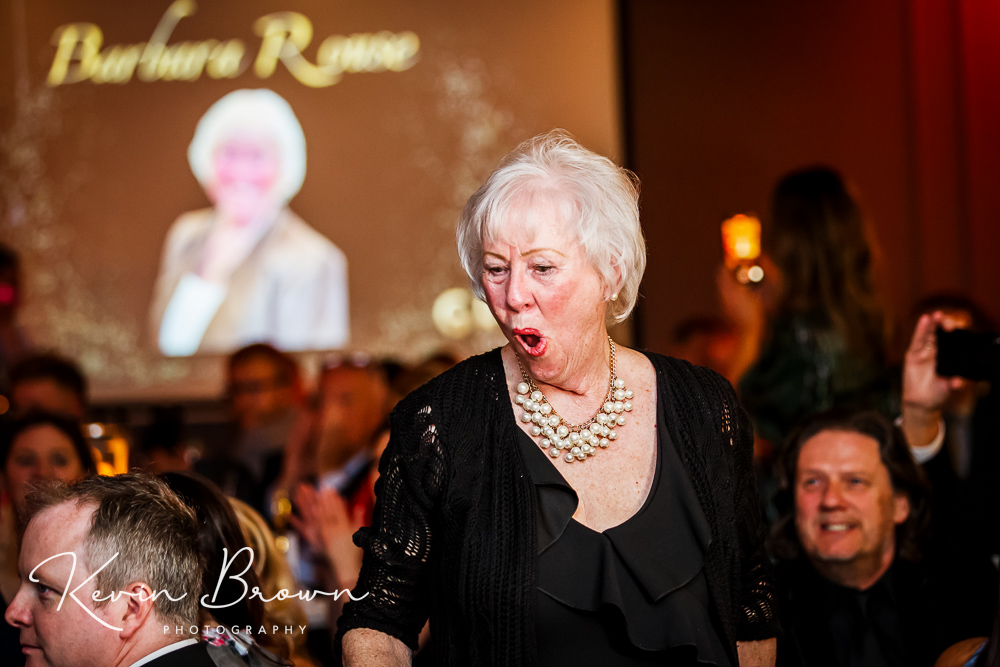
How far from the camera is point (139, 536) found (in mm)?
1754

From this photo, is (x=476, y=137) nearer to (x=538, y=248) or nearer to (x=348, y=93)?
(x=348, y=93)

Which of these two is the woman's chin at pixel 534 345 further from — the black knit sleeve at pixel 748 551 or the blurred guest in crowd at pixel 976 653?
the blurred guest in crowd at pixel 976 653

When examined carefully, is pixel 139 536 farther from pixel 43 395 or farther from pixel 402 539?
pixel 43 395

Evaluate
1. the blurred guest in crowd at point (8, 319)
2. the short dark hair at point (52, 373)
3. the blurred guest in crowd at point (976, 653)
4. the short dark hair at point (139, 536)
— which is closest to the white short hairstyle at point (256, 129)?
the blurred guest in crowd at point (8, 319)

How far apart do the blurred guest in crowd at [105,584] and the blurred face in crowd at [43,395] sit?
239cm

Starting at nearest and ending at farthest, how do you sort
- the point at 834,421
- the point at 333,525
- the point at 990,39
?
1. the point at 834,421
2. the point at 333,525
3. the point at 990,39

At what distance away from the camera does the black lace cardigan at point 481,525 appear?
154cm

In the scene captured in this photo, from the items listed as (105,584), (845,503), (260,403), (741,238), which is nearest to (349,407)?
(260,403)

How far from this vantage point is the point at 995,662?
5.27 feet

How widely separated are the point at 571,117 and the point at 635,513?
497 cm

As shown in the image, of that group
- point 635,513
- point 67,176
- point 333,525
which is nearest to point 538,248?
point 635,513

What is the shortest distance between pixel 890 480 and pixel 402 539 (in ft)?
4.87

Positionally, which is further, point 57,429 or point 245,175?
point 245,175

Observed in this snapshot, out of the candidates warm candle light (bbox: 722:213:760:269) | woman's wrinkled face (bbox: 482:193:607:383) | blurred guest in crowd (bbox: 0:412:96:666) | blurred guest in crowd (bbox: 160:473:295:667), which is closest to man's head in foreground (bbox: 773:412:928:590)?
warm candle light (bbox: 722:213:760:269)
